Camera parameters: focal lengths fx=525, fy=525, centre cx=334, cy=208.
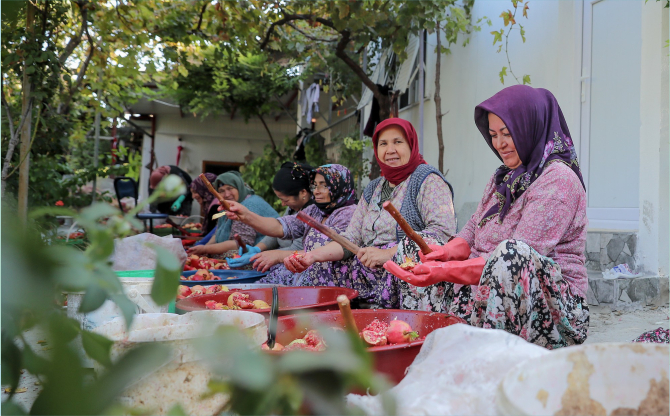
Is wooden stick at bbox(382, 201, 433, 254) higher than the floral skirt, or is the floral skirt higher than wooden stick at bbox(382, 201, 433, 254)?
wooden stick at bbox(382, 201, 433, 254)

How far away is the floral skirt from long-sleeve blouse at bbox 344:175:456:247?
0.69 metres

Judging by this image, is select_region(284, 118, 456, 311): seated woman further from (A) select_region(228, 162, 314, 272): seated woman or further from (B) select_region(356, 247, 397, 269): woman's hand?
(A) select_region(228, 162, 314, 272): seated woman

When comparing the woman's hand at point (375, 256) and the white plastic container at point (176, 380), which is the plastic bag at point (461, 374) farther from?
the woman's hand at point (375, 256)

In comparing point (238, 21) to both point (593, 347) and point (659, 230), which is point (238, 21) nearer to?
point (659, 230)

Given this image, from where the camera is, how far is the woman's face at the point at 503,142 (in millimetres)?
2037

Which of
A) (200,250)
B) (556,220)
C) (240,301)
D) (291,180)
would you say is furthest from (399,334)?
(200,250)

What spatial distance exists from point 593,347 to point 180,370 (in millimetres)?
700

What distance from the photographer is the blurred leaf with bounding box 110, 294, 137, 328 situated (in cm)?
41

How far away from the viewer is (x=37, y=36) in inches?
145

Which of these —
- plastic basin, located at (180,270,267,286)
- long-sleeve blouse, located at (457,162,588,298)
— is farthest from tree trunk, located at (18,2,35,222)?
long-sleeve blouse, located at (457,162,588,298)

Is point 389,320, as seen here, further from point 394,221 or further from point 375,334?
point 394,221

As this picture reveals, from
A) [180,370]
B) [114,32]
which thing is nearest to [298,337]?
[180,370]

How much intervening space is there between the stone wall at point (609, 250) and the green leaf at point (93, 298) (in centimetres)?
377

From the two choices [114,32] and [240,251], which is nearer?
[240,251]
